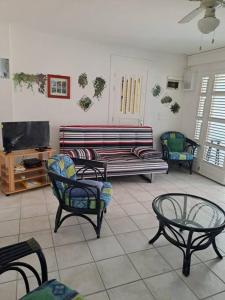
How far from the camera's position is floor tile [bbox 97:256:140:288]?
1.77 meters

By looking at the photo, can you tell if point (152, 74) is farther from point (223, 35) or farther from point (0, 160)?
point (0, 160)

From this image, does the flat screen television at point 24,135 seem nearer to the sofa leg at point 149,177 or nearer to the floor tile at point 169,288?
the sofa leg at point 149,177

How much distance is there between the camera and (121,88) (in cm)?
437

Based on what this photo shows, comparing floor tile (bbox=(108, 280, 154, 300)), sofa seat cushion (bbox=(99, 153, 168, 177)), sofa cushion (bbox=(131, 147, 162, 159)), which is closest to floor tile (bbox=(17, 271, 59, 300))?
floor tile (bbox=(108, 280, 154, 300))

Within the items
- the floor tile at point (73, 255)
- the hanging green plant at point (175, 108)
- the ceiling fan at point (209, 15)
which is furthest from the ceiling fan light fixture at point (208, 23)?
the hanging green plant at point (175, 108)

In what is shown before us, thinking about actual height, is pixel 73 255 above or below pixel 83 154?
below

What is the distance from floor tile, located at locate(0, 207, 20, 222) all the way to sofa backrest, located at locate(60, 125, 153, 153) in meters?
1.34

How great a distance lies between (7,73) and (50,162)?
200cm

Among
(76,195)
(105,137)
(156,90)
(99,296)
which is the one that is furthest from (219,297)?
(156,90)

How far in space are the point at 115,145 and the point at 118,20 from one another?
82.2 inches

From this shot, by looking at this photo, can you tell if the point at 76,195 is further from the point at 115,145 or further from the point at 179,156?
the point at 179,156

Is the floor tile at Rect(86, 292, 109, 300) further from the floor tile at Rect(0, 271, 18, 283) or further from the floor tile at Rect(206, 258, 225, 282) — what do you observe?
the floor tile at Rect(206, 258, 225, 282)

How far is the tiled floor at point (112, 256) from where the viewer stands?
169 cm

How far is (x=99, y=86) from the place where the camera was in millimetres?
4184
